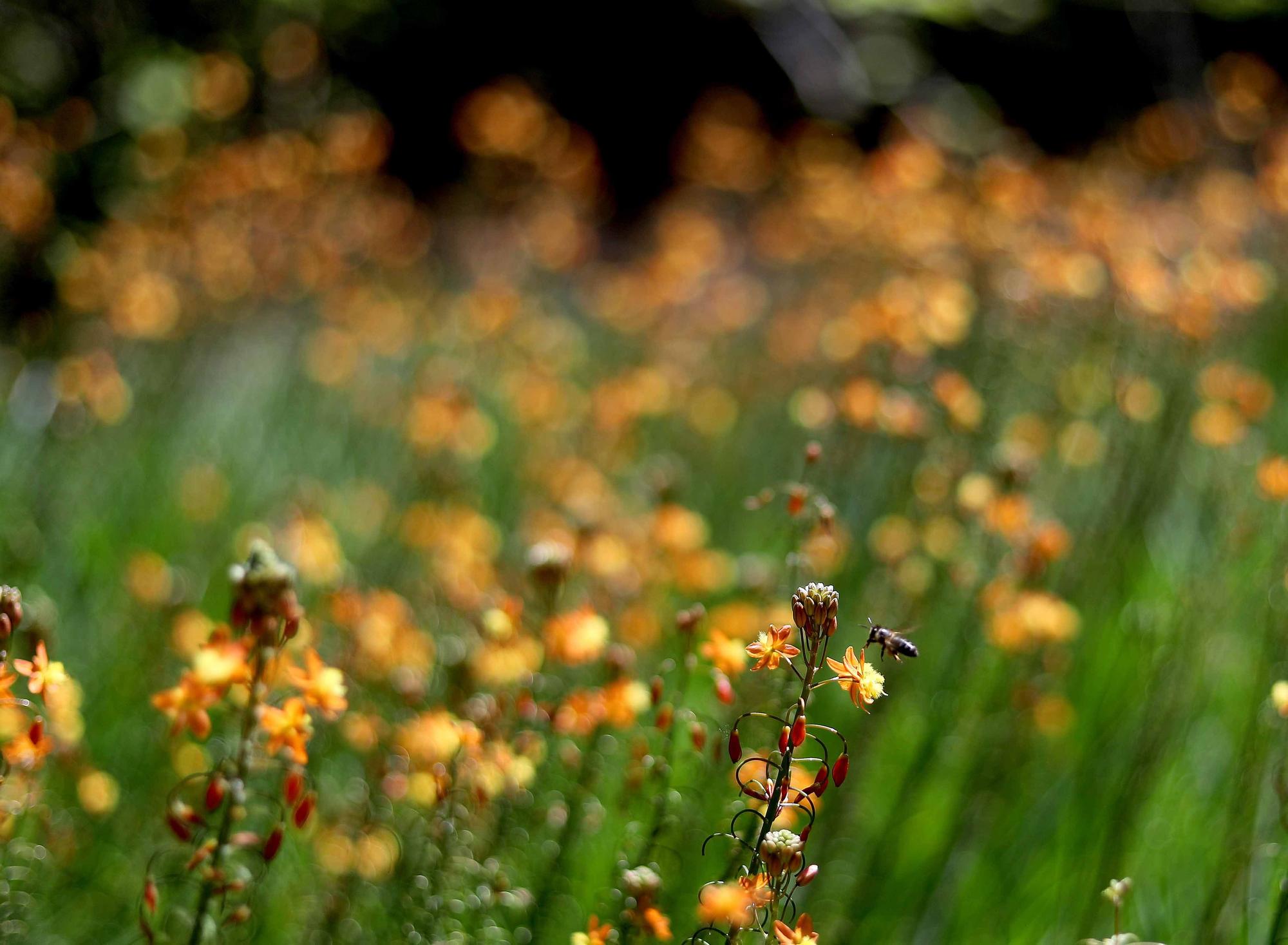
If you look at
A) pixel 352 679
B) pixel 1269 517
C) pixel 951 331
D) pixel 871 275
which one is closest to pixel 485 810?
pixel 352 679

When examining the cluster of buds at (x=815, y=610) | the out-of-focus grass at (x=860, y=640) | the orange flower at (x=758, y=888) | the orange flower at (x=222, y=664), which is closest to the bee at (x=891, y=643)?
the out-of-focus grass at (x=860, y=640)

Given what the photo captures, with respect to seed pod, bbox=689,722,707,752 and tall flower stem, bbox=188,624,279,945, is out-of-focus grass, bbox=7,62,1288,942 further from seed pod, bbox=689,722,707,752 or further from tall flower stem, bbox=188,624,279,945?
tall flower stem, bbox=188,624,279,945

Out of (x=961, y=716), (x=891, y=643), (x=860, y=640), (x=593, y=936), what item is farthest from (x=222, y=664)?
(x=961, y=716)

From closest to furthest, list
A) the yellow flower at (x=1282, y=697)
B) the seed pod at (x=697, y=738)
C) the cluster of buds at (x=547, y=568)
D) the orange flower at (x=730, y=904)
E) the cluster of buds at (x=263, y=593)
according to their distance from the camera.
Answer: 1. the orange flower at (x=730, y=904)
2. the cluster of buds at (x=263, y=593)
3. the yellow flower at (x=1282, y=697)
4. the seed pod at (x=697, y=738)
5. the cluster of buds at (x=547, y=568)

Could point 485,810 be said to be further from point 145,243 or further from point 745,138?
point 745,138

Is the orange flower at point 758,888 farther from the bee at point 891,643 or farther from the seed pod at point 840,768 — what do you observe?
the bee at point 891,643

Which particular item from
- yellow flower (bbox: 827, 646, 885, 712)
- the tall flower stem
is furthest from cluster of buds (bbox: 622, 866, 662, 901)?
the tall flower stem
